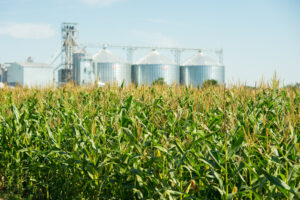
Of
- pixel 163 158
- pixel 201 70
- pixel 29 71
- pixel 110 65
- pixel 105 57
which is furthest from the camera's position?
pixel 201 70

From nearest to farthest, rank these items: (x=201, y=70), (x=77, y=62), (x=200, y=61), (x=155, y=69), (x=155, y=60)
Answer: (x=77, y=62)
(x=155, y=69)
(x=155, y=60)
(x=201, y=70)
(x=200, y=61)

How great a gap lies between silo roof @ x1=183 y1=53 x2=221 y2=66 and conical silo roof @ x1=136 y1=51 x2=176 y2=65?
16.7ft

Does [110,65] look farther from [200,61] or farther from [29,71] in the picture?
[200,61]

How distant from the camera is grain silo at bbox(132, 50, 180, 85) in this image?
63656mm

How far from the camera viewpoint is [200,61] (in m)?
68.4

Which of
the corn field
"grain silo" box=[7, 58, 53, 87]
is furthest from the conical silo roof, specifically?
the corn field

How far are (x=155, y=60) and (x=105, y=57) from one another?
11183 millimetres

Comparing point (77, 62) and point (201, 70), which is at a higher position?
point (77, 62)

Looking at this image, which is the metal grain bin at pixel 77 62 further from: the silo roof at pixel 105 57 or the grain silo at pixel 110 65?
the silo roof at pixel 105 57

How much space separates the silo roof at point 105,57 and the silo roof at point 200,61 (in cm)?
1684

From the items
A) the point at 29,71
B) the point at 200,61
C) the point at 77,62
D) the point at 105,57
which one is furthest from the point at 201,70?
the point at 29,71

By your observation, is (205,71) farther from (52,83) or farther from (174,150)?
(174,150)

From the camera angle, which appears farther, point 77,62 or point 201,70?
point 201,70

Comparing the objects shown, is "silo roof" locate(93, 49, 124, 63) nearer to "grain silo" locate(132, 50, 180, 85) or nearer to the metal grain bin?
"grain silo" locate(132, 50, 180, 85)
